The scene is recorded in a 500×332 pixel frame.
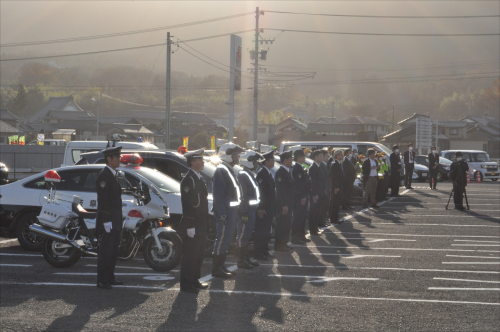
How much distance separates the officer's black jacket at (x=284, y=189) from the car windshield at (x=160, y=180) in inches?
77.8

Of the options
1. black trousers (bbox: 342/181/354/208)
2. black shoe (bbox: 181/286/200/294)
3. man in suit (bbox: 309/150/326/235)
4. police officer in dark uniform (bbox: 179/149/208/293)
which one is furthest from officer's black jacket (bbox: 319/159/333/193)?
black shoe (bbox: 181/286/200/294)

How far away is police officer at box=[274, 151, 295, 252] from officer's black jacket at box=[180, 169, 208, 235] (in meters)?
3.30

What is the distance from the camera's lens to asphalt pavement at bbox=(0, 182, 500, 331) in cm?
673

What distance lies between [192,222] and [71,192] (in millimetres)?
3924

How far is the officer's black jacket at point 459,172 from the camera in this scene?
1884 cm

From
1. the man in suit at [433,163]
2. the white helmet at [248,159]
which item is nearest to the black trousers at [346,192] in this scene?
the man in suit at [433,163]

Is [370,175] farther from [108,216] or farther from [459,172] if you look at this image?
[108,216]

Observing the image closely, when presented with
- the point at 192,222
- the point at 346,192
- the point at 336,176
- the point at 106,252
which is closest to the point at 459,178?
the point at 346,192

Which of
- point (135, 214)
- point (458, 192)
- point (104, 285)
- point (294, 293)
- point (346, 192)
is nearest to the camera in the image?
point (294, 293)

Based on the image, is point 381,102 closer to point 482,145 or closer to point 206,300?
point 482,145

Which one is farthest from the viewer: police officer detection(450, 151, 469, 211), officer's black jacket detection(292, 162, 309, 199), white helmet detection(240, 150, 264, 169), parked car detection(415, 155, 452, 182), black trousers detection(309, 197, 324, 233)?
parked car detection(415, 155, 452, 182)

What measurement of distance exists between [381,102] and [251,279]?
185606 mm

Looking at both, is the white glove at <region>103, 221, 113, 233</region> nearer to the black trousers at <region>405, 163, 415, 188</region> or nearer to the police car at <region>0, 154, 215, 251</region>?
the police car at <region>0, 154, 215, 251</region>

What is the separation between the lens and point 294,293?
810cm
